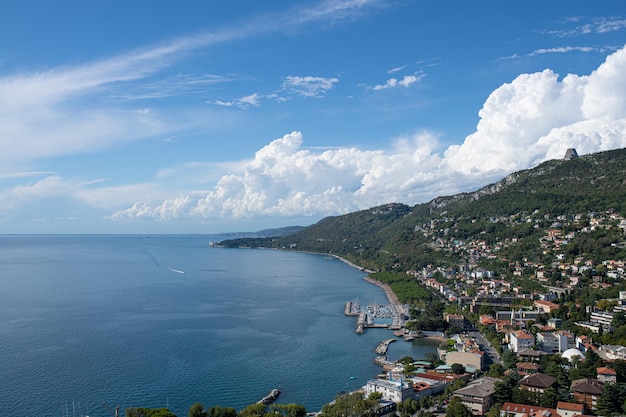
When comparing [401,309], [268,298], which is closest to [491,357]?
[401,309]

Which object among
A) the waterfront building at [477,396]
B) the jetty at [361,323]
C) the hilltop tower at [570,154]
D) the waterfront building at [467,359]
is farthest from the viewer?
the hilltop tower at [570,154]

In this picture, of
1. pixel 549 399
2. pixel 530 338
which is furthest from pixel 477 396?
pixel 530 338

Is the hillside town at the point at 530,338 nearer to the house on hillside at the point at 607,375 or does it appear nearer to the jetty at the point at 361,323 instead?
the house on hillside at the point at 607,375

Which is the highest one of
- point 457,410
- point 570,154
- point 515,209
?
point 570,154

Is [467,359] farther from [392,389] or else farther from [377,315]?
[377,315]

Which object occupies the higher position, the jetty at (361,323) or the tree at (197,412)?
the jetty at (361,323)

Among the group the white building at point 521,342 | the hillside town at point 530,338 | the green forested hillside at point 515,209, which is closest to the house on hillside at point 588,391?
the hillside town at point 530,338

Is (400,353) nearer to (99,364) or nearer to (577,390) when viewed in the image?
(577,390)
